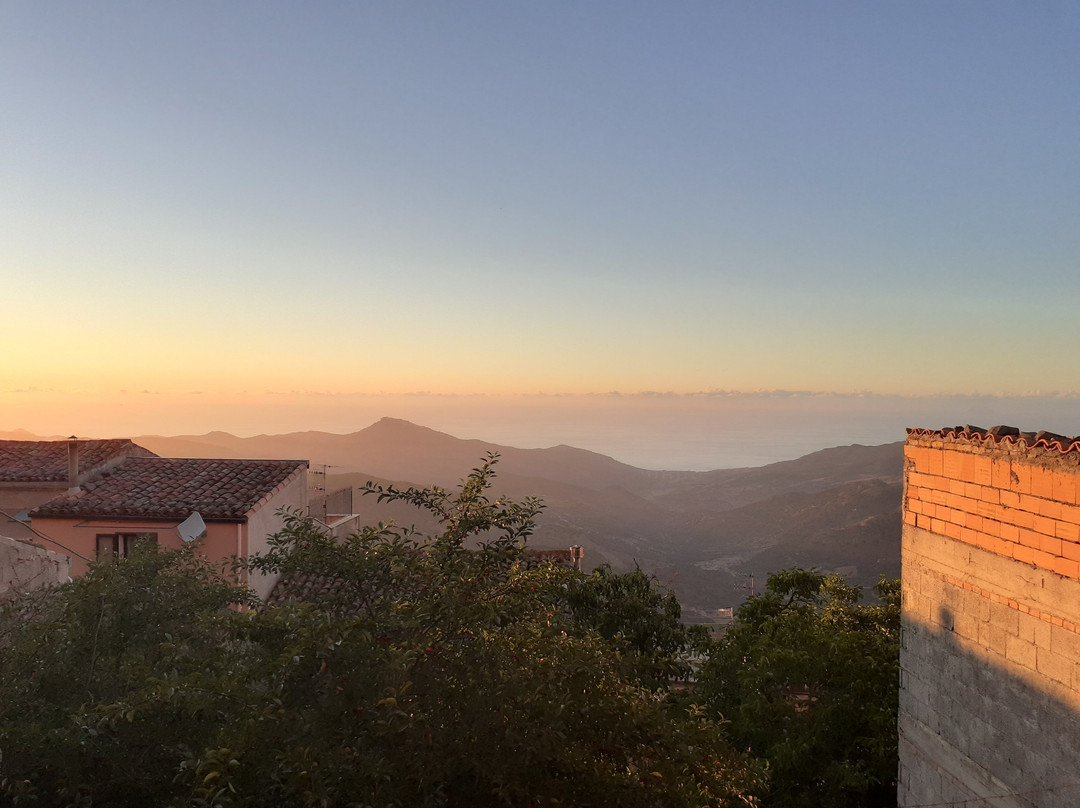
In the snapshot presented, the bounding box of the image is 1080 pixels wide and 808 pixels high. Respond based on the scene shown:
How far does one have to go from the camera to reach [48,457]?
25188 millimetres

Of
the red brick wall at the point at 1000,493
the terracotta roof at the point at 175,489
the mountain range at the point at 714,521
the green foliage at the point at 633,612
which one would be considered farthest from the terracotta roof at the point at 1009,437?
the mountain range at the point at 714,521

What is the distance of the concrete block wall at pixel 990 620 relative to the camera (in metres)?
8.05

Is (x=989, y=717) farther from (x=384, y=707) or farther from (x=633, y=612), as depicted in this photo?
(x=633, y=612)

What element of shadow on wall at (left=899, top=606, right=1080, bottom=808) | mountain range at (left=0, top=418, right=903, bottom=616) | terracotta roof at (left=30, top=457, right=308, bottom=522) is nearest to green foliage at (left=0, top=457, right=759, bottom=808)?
shadow on wall at (left=899, top=606, right=1080, bottom=808)

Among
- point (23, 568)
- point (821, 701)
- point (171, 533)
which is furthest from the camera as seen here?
point (171, 533)

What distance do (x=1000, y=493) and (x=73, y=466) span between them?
24841 millimetres

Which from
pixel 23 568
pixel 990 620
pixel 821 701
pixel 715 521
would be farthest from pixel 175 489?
pixel 715 521

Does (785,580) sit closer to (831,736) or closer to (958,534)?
(831,736)

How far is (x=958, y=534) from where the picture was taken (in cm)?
999

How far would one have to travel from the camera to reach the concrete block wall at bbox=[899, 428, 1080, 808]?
26.4ft

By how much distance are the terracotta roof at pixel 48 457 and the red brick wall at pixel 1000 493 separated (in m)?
23.9

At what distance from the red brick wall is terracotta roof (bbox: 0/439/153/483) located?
2392cm

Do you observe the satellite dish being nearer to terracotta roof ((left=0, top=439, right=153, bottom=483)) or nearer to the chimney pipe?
the chimney pipe

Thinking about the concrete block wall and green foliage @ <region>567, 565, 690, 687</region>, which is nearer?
the concrete block wall
